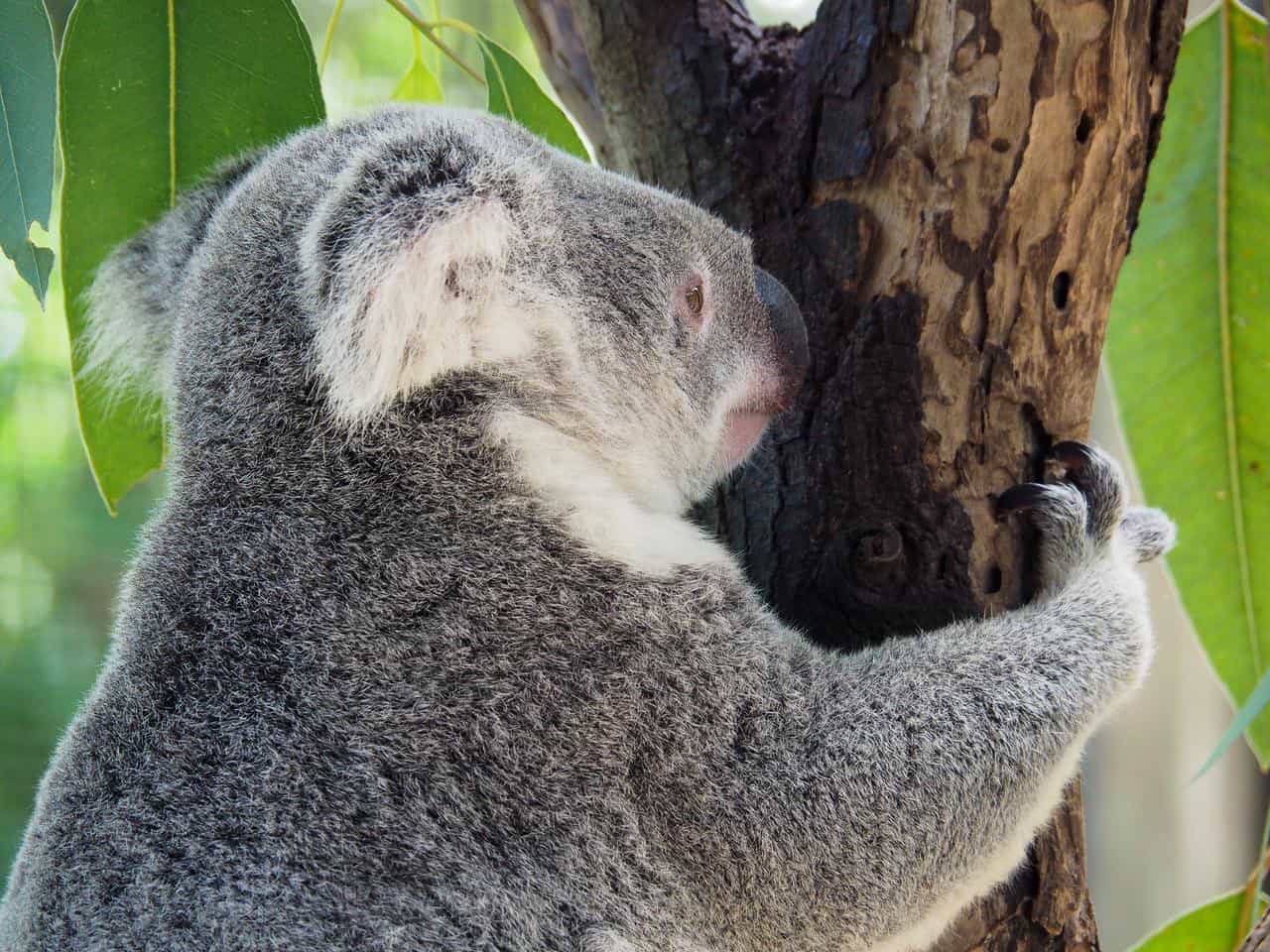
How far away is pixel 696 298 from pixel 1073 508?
68 centimetres

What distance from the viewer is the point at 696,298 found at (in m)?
1.96

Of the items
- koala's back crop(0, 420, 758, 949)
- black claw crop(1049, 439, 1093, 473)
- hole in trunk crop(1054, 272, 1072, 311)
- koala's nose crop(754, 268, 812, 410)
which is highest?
hole in trunk crop(1054, 272, 1072, 311)

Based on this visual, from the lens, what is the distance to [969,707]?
1.67 meters

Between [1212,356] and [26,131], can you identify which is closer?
[26,131]

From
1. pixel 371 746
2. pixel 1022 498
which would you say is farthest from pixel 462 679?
pixel 1022 498

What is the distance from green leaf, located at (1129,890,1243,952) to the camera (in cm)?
219

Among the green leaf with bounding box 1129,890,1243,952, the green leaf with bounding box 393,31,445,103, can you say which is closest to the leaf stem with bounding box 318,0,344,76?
the green leaf with bounding box 393,31,445,103

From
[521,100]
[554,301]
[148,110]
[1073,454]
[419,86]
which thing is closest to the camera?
[554,301]

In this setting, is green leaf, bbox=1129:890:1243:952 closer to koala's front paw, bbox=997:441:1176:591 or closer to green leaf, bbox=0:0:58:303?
koala's front paw, bbox=997:441:1176:591

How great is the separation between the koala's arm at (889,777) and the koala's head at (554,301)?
1.44ft

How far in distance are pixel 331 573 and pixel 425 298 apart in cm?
40

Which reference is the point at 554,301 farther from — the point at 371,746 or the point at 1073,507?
the point at 1073,507

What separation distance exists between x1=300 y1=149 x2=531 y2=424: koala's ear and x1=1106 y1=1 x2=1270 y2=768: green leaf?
152 centimetres

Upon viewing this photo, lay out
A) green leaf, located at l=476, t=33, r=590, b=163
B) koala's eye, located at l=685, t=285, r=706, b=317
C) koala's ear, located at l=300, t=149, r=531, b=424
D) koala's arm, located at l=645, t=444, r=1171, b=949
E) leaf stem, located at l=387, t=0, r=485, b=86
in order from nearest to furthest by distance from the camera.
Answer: koala's ear, located at l=300, t=149, r=531, b=424 < koala's arm, located at l=645, t=444, r=1171, b=949 < koala's eye, located at l=685, t=285, r=706, b=317 < leaf stem, located at l=387, t=0, r=485, b=86 < green leaf, located at l=476, t=33, r=590, b=163
